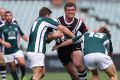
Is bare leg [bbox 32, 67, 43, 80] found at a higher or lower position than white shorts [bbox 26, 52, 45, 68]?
lower

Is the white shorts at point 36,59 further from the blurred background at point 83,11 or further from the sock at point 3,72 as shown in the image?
the blurred background at point 83,11

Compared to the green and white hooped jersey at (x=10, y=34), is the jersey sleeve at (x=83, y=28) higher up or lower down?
higher up

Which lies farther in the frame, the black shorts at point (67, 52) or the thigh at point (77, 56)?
the black shorts at point (67, 52)

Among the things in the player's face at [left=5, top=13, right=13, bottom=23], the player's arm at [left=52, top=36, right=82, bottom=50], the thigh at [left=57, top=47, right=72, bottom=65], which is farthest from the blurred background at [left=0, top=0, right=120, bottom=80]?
the player's arm at [left=52, top=36, right=82, bottom=50]

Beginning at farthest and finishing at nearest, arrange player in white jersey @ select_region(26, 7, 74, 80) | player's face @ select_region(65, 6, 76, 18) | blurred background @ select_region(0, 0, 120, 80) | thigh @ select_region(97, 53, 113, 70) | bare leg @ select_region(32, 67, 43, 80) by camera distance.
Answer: blurred background @ select_region(0, 0, 120, 80) < player's face @ select_region(65, 6, 76, 18) < player in white jersey @ select_region(26, 7, 74, 80) < bare leg @ select_region(32, 67, 43, 80) < thigh @ select_region(97, 53, 113, 70)

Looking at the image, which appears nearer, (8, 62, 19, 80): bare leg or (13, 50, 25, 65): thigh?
(8, 62, 19, 80): bare leg

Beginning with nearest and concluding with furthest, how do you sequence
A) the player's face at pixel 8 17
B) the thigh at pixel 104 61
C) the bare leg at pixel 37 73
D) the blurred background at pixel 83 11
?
1. the thigh at pixel 104 61
2. the bare leg at pixel 37 73
3. the player's face at pixel 8 17
4. the blurred background at pixel 83 11

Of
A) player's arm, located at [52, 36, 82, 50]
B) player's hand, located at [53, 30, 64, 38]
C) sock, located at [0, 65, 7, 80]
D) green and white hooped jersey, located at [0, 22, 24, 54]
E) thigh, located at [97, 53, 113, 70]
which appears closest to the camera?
thigh, located at [97, 53, 113, 70]

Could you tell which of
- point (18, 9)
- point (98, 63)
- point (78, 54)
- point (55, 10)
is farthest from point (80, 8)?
point (98, 63)

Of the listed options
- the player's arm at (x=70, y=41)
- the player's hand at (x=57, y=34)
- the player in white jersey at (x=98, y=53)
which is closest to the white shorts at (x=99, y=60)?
the player in white jersey at (x=98, y=53)

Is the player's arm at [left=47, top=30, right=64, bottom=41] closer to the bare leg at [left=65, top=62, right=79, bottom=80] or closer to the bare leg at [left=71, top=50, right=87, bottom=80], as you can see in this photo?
the bare leg at [left=71, top=50, right=87, bottom=80]

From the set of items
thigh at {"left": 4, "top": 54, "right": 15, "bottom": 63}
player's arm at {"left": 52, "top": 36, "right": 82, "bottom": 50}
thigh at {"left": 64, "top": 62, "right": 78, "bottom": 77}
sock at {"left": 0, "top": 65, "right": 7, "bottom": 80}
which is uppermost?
player's arm at {"left": 52, "top": 36, "right": 82, "bottom": 50}

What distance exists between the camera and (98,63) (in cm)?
1044

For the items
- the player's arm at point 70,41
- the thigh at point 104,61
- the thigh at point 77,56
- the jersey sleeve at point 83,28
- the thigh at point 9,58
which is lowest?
the thigh at point 9,58
